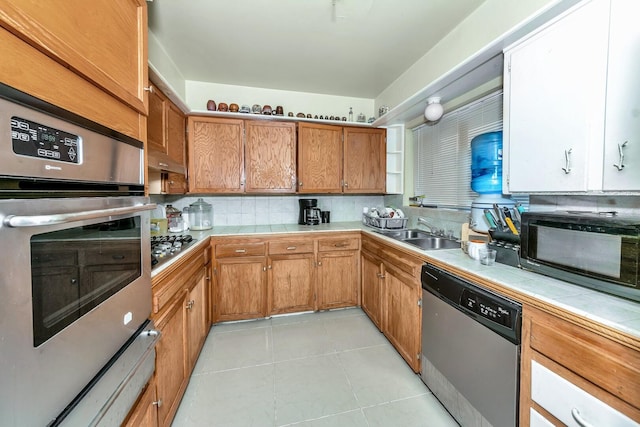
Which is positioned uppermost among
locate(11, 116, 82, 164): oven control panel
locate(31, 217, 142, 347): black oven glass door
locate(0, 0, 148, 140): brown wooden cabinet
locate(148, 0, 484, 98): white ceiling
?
locate(148, 0, 484, 98): white ceiling

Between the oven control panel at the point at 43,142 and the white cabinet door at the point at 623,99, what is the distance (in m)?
1.86

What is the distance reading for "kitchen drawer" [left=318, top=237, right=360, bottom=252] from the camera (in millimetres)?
2629

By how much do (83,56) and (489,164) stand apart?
83.4 inches

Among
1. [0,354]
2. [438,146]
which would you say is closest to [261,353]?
[0,354]

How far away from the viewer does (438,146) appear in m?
2.53

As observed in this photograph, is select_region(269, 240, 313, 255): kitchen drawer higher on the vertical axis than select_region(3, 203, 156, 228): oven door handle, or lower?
lower

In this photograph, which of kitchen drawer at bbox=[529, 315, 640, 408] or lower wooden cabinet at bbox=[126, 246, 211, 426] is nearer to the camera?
kitchen drawer at bbox=[529, 315, 640, 408]

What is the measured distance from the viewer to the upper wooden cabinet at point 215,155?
252 centimetres

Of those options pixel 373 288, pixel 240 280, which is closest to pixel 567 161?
pixel 373 288

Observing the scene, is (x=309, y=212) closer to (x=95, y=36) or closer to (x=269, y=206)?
(x=269, y=206)

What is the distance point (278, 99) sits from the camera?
2.94 meters

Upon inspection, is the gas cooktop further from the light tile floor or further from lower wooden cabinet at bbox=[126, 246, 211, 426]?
the light tile floor

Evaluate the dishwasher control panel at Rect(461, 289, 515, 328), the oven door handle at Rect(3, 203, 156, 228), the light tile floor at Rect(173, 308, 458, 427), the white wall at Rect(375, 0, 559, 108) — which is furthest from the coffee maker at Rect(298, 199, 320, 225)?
the oven door handle at Rect(3, 203, 156, 228)

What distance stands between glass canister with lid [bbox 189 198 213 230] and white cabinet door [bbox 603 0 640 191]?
3.02 m
